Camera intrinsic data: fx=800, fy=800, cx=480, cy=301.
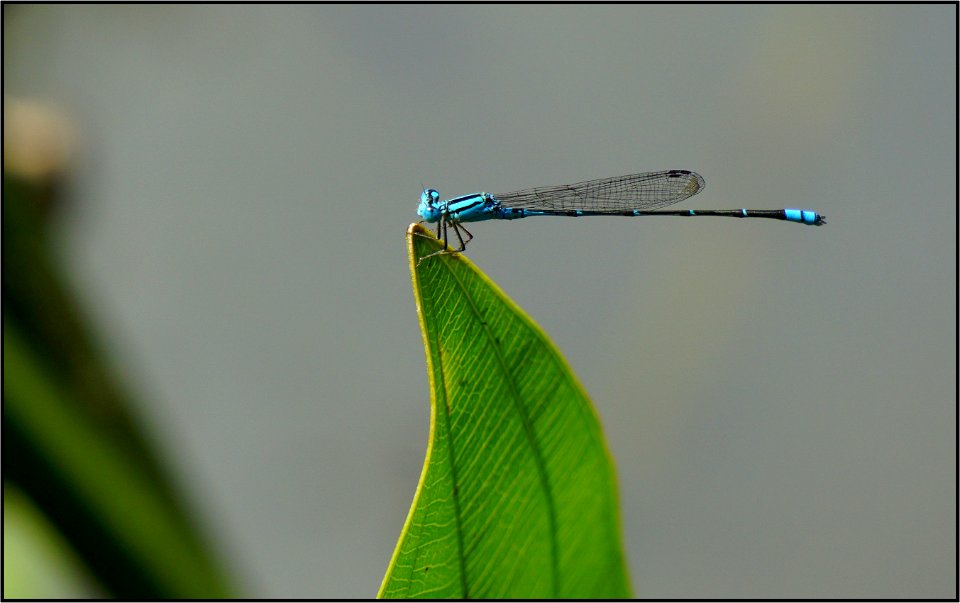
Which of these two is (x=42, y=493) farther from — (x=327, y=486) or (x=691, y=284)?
(x=691, y=284)

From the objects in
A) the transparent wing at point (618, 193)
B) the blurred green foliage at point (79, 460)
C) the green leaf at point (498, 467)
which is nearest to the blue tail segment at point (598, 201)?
the transparent wing at point (618, 193)

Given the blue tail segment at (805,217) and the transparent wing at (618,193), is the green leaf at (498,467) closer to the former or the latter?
the transparent wing at (618,193)

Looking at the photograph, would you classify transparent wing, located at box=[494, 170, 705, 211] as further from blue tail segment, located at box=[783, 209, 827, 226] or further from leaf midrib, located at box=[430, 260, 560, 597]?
leaf midrib, located at box=[430, 260, 560, 597]

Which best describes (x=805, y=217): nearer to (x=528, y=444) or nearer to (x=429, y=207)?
(x=429, y=207)

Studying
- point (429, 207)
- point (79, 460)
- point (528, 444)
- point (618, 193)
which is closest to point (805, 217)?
point (618, 193)

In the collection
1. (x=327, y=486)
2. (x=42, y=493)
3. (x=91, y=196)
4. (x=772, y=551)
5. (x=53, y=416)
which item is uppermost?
(x=91, y=196)

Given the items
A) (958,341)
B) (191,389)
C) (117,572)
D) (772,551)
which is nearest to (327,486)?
(191,389)
